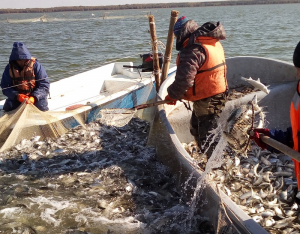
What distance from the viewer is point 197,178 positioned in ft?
13.1

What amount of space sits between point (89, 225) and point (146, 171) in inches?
63.3

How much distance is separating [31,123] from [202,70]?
3.48 metres

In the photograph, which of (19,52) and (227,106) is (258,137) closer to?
(227,106)

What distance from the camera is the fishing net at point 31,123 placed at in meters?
6.09

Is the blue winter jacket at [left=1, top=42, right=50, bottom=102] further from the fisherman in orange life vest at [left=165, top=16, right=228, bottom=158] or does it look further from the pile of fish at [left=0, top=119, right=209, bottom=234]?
the fisherman in orange life vest at [left=165, top=16, right=228, bottom=158]

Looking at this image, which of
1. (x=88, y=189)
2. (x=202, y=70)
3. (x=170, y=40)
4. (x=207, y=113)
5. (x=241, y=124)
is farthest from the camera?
(x=170, y=40)

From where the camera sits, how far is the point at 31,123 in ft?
20.9

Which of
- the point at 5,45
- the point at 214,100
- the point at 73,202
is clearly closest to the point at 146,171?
the point at 73,202

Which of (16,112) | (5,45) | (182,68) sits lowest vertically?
(5,45)

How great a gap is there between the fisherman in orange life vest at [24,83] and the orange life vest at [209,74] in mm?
3326

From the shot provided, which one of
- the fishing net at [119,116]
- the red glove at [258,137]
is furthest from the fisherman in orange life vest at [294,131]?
the fishing net at [119,116]

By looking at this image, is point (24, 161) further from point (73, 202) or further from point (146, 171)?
point (146, 171)

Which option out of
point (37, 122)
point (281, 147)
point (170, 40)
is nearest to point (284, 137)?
point (281, 147)

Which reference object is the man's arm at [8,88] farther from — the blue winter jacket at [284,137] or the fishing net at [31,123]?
the blue winter jacket at [284,137]
